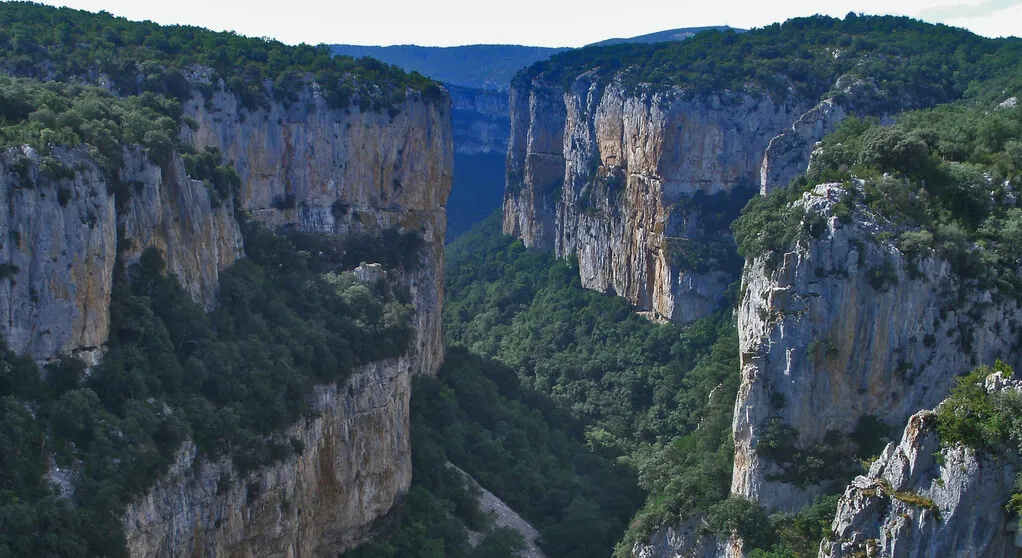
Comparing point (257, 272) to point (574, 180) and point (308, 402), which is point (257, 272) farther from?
point (574, 180)

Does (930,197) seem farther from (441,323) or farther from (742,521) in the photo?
(441,323)

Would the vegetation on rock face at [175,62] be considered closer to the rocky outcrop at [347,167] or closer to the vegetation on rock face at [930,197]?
the rocky outcrop at [347,167]

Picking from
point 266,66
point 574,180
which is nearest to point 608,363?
point 574,180

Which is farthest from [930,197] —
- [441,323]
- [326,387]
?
[441,323]

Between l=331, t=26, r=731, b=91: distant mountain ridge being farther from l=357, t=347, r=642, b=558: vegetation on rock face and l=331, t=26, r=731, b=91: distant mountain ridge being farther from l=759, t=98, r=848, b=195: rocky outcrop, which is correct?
l=357, t=347, r=642, b=558: vegetation on rock face

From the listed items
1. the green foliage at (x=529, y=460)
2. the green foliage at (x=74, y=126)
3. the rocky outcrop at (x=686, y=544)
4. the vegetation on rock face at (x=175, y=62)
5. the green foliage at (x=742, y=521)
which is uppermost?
the vegetation on rock face at (x=175, y=62)

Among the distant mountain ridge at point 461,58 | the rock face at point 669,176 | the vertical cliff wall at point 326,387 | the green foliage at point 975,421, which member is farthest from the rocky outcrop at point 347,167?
the distant mountain ridge at point 461,58

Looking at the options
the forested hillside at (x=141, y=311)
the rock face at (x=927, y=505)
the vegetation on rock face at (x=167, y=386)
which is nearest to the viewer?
the rock face at (x=927, y=505)
